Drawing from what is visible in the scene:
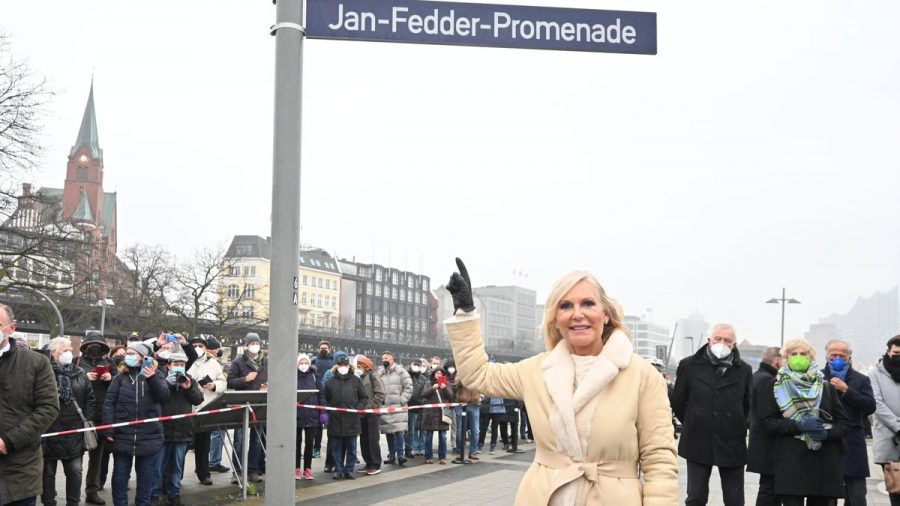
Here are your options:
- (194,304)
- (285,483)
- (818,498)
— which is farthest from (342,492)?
(194,304)

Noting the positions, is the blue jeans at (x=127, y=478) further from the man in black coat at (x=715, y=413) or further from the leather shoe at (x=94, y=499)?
the man in black coat at (x=715, y=413)

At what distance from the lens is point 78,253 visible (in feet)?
120

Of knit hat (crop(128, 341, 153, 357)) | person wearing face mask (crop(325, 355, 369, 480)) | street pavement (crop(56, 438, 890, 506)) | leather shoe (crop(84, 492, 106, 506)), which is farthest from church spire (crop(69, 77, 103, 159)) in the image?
knit hat (crop(128, 341, 153, 357))

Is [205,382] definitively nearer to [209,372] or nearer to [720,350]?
[209,372]

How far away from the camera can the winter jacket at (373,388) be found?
14.6 meters

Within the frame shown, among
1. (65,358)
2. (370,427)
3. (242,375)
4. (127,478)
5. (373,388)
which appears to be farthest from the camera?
(373,388)

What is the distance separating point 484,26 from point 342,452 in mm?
9574

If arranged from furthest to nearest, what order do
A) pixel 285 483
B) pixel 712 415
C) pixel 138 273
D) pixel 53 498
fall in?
pixel 138 273 < pixel 53 498 < pixel 712 415 < pixel 285 483

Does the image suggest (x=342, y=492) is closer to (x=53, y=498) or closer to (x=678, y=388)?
(x=53, y=498)

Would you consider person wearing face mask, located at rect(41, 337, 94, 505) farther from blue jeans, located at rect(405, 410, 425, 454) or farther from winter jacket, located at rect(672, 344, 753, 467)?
blue jeans, located at rect(405, 410, 425, 454)

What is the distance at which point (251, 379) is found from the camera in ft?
40.3

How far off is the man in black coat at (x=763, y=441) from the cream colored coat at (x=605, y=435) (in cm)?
→ 432

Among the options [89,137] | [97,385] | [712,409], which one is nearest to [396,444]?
[97,385]

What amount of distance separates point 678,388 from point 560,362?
16.3ft
